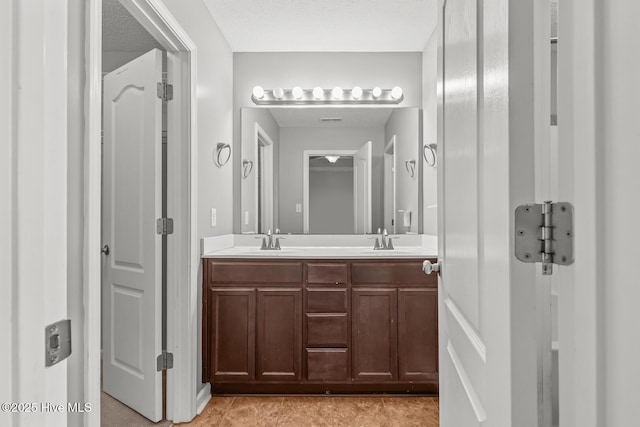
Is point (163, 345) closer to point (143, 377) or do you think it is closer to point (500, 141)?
point (143, 377)

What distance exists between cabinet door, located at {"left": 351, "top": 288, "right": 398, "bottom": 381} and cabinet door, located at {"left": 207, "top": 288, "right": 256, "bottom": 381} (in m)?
0.63

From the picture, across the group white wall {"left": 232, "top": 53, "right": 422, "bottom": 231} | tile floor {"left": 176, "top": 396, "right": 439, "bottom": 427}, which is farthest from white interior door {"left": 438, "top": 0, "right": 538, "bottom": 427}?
white wall {"left": 232, "top": 53, "right": 422, "bottom": 231}

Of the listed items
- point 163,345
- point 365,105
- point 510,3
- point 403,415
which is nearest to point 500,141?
point 510,3

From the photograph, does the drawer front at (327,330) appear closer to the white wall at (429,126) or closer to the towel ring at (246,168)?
the white wall at (429,126)

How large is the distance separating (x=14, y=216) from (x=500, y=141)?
75cm

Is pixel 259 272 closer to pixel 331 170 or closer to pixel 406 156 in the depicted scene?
pixel 331 170

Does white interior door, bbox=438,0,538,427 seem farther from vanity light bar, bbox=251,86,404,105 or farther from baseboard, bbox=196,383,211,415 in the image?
vanity light bar, bbox=251,86,404,105

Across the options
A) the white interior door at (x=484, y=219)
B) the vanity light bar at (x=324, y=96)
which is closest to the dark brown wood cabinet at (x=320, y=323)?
the white interior door at (x=484, y=219)

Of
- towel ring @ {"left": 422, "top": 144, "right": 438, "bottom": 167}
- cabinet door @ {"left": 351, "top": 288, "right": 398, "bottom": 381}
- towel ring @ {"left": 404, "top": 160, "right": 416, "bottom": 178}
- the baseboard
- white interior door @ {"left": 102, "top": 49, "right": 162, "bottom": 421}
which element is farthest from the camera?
towel ring @ {"left": 404, "top": 160, "right": 416, "bottom": 178}

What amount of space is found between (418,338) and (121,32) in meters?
2.89

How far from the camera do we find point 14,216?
1.75ft

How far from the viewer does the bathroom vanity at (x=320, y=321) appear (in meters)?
2.27

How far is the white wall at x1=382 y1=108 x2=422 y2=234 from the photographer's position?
2.90 meters

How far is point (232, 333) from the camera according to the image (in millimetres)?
2291
